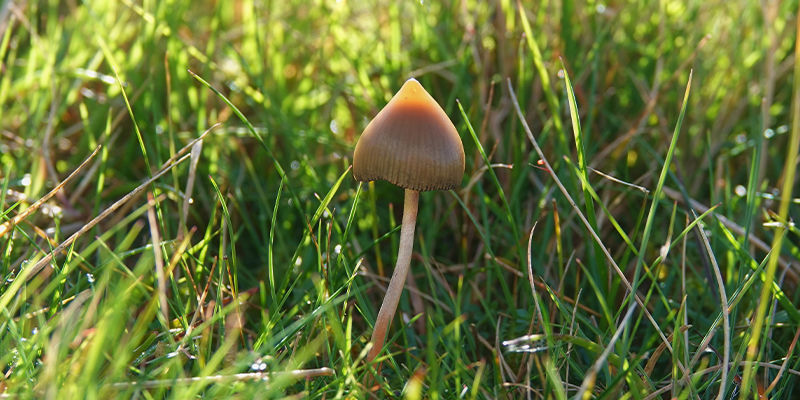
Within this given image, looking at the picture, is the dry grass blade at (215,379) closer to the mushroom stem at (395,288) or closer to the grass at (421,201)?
the grass at (421,201)

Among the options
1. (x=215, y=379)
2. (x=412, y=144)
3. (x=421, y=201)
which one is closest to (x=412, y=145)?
(x=412, y=144)

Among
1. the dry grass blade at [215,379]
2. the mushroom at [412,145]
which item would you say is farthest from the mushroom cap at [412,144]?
the dry grass blade at [215,379]

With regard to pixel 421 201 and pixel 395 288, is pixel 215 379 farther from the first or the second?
pixel 421 201

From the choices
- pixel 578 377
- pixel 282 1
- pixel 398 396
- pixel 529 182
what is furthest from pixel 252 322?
pixel 282 1

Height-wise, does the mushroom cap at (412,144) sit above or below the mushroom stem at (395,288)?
above

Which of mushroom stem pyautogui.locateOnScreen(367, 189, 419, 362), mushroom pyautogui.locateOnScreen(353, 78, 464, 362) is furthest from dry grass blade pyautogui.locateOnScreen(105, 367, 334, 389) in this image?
mushroom pyautogui.locateOnScreen(353, 78, 464, 362)

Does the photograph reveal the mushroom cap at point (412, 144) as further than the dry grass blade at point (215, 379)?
Yes

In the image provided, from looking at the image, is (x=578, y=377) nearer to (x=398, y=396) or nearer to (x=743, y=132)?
(x=398, y=396)
